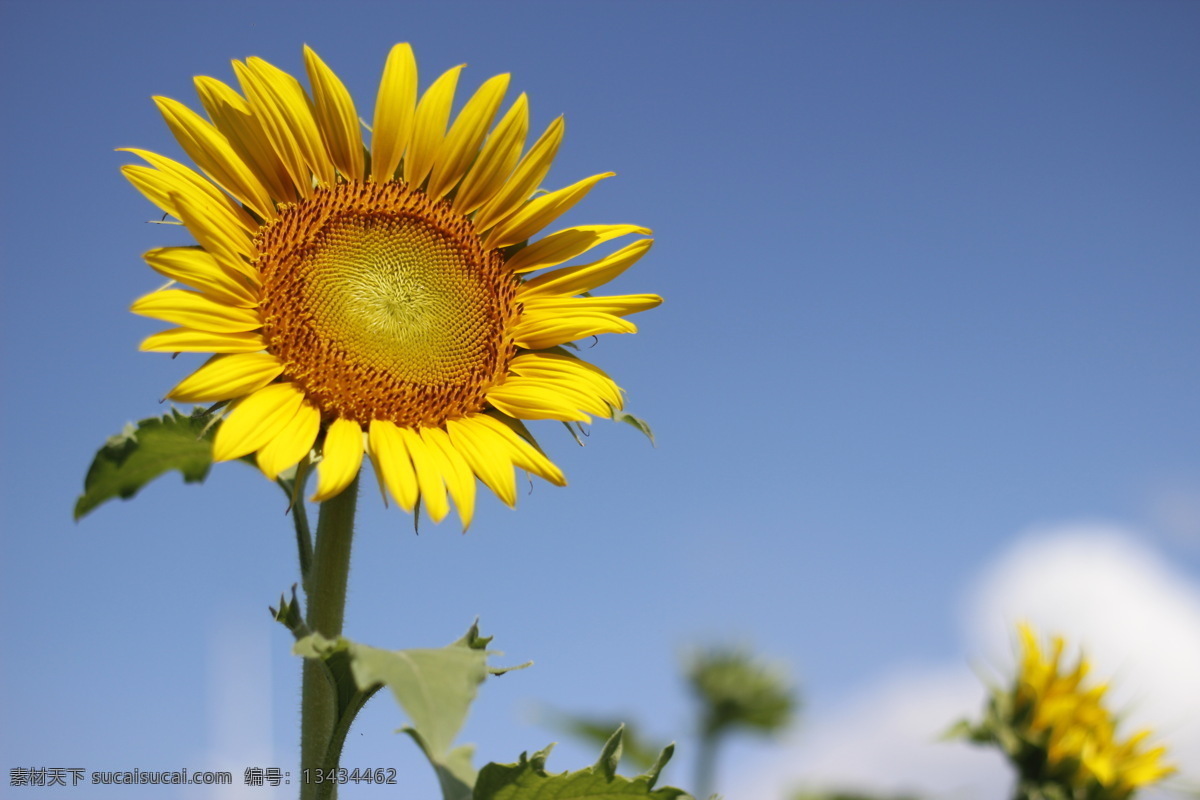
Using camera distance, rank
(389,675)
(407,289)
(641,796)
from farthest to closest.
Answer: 1. (407,289)
2. (641,796)
3. (389,675)

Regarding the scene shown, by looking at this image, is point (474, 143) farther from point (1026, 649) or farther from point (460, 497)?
point (1026, 649)

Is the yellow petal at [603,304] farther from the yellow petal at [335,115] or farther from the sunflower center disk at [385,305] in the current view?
the yellow petal at [335,115]

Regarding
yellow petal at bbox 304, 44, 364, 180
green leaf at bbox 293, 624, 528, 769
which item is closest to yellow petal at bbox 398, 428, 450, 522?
green leaf at bbox 293, 624, 528, 769

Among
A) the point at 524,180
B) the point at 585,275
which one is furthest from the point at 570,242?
the point at 524,180

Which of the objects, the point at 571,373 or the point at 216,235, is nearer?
the point at 216,235

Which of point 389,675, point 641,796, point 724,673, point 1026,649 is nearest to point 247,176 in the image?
point 389,675

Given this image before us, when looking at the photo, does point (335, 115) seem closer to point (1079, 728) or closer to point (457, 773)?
point (457, 773)
